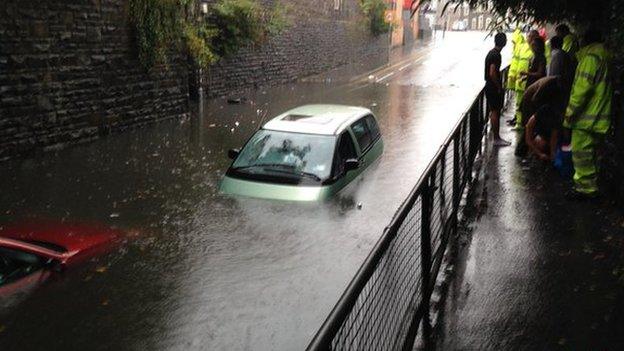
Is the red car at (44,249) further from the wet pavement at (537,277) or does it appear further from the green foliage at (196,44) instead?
the green foliage at (196,44)

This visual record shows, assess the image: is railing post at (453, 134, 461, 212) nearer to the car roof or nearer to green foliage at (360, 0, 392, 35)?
the car roof

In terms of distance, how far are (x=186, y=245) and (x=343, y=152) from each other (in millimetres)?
2851

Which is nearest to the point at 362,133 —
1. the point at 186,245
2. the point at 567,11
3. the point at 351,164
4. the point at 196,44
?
the point at 351,164

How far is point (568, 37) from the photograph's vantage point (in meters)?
11.7

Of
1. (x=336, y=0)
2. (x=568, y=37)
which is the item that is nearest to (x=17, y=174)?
(x=568, y=37)

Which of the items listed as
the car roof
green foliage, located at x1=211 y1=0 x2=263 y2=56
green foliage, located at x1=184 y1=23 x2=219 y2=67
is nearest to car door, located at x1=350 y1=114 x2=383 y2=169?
the car roof

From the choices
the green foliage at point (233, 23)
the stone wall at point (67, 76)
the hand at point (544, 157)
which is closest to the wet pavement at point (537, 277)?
the hand at point (544, 157)

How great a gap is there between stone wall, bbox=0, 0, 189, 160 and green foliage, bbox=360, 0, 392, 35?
2649cm

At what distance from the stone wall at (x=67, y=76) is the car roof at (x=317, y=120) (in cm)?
539

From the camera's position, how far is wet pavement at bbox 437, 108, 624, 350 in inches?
185

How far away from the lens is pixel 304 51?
31828 mm

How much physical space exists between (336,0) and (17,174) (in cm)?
2843

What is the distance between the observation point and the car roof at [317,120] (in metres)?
9.52

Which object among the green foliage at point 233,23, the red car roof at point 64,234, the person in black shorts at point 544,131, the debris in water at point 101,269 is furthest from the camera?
the green foliage at point 233,23
